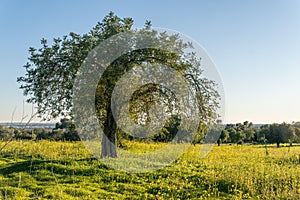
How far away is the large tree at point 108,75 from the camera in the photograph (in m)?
13.5

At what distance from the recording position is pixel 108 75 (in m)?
13.1

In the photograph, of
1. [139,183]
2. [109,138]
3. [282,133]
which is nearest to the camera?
[139,183]

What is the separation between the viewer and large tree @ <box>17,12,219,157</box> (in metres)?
13.5

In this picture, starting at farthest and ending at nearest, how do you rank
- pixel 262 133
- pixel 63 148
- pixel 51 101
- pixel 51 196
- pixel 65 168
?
pixel 262 133 → pixel 63 148 → pixel 51 101 → pixel 65 168 → pixel 51 196

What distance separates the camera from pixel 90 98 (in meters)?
14.0

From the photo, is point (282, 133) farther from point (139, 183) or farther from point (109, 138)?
point (139, 183)

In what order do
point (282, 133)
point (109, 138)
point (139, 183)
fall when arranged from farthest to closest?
1. point (282, 133)
2. point (109, 138)
3. point (139, 183)

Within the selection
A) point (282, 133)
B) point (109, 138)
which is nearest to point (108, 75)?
point (109, 138)

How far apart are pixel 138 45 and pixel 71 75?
322cm

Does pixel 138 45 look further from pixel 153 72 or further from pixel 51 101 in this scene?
pixel 51 101

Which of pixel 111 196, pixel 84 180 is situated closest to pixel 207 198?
pixel 111 196

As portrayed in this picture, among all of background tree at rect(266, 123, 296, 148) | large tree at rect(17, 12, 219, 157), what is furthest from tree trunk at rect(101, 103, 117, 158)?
background tree at rect(266, 123, 296, 148)

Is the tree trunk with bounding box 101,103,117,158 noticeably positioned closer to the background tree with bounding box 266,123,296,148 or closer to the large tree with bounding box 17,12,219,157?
the large tree with bounding box 17,12,219,157

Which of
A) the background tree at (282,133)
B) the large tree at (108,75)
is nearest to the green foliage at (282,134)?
the background tree at (282,133)
